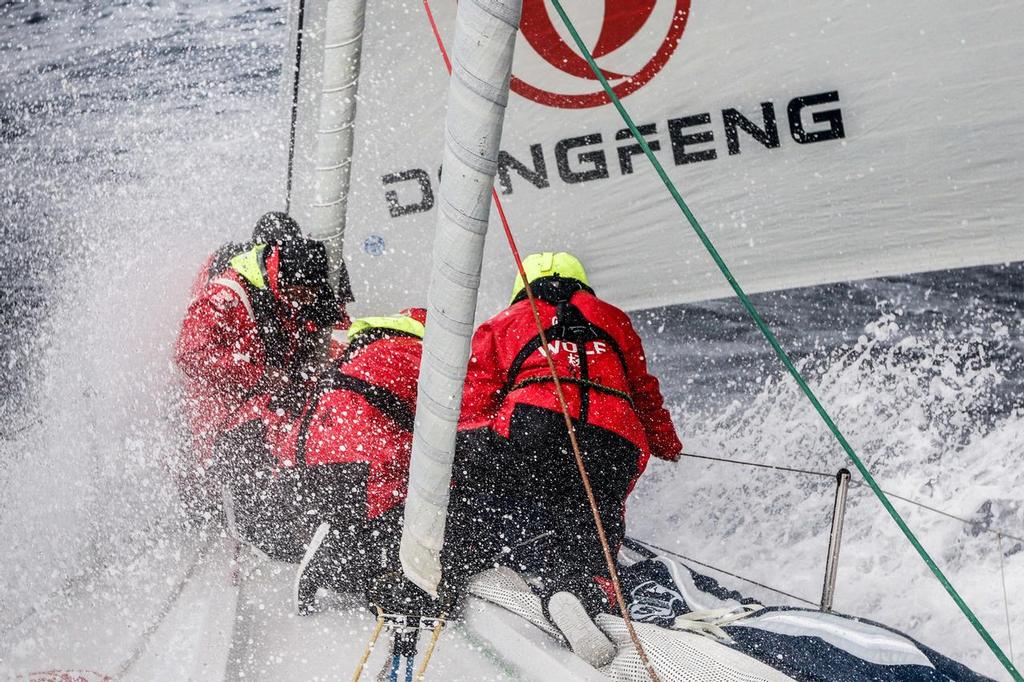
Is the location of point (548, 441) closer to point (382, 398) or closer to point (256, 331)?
point (382, 398)

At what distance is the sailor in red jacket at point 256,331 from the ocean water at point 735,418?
1.44 feet

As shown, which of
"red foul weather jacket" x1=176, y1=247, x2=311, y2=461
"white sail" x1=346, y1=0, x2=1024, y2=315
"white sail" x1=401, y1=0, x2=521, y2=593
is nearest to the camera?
"white sail" x1=401, y1=0, x2=521, y2=593

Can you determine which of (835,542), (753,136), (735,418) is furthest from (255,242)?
(735,418)

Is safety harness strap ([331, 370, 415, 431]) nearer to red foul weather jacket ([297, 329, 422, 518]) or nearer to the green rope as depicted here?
red foul weather jacket ([297, 329, 422, 518])

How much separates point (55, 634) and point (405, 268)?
137 cm

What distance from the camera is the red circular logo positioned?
7.88 ft

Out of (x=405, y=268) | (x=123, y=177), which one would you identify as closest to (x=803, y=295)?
(x=405, y=268)


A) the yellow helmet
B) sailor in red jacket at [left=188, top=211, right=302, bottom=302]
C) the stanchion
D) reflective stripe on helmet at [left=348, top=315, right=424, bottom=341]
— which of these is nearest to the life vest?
the yellow helmet

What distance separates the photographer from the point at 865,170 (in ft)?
8.13

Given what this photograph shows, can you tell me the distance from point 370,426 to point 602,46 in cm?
113

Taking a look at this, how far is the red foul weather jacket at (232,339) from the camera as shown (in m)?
2.46

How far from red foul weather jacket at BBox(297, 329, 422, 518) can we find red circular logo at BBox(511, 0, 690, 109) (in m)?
0.94

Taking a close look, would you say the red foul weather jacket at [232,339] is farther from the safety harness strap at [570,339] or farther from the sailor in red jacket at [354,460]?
the safety harness strap at [570,339]

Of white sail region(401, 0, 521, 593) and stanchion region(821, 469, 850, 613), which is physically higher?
white sail region(401, 0, 521, 593)
